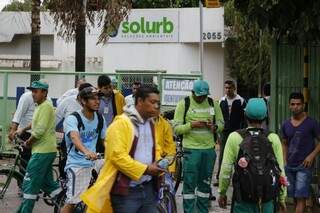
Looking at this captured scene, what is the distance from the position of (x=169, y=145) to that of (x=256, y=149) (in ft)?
7.66

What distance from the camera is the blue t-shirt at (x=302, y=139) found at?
29.9 feet

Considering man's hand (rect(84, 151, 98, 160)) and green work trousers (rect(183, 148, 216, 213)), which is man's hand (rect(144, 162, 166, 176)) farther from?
green work trousers (rect(183, 148, 216, 213))

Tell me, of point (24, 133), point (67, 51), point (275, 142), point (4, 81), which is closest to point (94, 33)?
point (67, 51)

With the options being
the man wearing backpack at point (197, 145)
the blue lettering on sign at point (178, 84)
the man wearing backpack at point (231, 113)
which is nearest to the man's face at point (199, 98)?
the man wearing backpack at point (197, 145)

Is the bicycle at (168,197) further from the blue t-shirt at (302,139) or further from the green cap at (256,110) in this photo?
the green cap at (256,110)

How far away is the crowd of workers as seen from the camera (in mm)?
5953

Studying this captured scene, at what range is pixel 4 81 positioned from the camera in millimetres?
16781

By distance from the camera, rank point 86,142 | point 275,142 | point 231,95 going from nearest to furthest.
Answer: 1. point 275,142
2. point 86,142
3. point 231,95

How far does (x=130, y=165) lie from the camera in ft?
18.9

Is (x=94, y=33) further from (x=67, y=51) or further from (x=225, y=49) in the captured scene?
(x=225, y=49)

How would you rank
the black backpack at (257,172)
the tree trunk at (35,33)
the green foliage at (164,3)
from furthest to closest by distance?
the green foliage at (164,3) → the tree trunk at (35,33) → the black backpack at (257,172)

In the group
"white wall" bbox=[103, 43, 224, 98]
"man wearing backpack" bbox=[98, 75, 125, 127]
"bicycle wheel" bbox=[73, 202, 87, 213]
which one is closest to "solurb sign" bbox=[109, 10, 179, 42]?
"white wall" bbox=[103, 43, 224, 98]

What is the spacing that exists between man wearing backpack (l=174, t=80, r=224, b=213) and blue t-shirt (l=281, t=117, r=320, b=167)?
102 cm

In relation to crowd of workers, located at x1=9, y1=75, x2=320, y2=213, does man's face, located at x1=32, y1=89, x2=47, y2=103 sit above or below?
above
